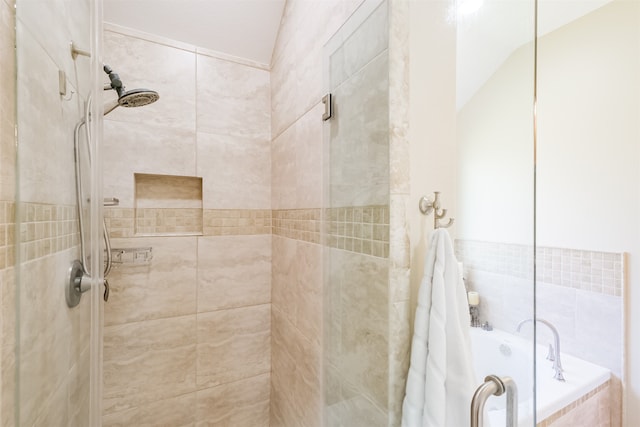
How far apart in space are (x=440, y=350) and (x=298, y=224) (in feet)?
2.64

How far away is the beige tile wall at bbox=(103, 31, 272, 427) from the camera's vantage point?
1.35 m

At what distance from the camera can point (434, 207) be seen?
75cm

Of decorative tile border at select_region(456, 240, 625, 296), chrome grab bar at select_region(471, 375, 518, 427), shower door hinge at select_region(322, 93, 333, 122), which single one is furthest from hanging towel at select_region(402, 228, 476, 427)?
decorative tile border at select_region(456, 240, 625, 296)

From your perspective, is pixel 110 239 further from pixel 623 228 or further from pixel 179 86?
pixel 623 228

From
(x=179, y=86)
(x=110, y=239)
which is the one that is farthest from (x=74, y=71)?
(x=110, y=239)

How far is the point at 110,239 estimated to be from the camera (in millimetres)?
1337

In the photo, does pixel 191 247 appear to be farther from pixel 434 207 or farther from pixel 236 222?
pixel 434 207

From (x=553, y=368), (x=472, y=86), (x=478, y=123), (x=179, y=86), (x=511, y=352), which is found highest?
(x=179, y=86)

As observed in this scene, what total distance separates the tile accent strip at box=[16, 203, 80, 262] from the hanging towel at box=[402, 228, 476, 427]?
0.94 m

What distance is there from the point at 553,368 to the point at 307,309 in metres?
1.01

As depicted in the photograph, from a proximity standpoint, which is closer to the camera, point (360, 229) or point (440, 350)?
point (440, 350)

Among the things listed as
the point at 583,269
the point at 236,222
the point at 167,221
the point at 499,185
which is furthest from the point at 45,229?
the point at 583,269

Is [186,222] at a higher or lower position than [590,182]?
lower

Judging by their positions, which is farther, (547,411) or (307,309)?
(307,309)
